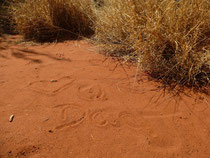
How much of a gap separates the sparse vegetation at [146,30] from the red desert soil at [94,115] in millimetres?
315

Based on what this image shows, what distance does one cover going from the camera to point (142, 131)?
1.87 meters

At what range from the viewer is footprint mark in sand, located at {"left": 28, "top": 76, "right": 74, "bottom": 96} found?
7.83 ft

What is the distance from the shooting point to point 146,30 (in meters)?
2.72

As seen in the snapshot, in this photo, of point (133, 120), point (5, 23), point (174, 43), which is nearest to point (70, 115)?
point (133, 120)

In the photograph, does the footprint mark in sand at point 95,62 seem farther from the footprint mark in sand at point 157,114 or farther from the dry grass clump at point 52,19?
the footprint mark in sand at point 157,114

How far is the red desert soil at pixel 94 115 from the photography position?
1.69 m

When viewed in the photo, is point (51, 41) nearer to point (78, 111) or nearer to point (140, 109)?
point (78, 111)

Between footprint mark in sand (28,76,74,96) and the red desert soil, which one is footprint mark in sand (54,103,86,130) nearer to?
the red desert soil

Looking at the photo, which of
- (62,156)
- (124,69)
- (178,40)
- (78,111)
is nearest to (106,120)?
(78,111)

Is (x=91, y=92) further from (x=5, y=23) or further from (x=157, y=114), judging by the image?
(x=5, y=23)

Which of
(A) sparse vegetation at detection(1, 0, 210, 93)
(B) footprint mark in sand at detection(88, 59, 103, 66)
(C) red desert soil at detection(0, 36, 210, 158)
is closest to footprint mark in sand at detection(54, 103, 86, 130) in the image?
(C) red desert soil at detection(0, 36, 210, 158)

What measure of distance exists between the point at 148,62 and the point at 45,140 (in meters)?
1.69

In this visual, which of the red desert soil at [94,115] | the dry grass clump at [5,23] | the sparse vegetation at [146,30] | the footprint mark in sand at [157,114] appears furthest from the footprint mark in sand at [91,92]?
the dry grass clump at [5,23]

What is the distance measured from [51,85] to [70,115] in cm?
66
